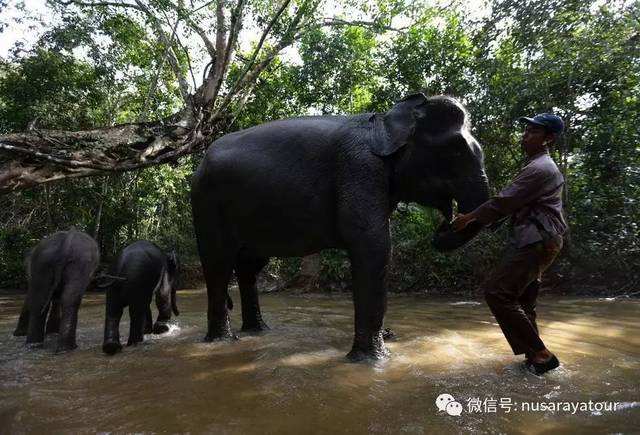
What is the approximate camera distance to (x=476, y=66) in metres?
10.7

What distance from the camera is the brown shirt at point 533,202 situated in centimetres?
296

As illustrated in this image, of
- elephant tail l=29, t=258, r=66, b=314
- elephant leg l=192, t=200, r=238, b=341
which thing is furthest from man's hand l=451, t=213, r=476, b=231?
elephant tail l=29, t=258, r=66, b=314

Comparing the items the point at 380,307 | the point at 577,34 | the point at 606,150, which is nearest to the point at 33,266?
the point at 380,307

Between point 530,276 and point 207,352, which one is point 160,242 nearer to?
point 207,352

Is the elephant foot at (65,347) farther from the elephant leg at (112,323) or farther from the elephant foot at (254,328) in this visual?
the elephant foot at (254,328)

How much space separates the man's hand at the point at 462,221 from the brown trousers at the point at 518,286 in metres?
0.34

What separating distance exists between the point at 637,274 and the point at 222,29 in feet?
41.4

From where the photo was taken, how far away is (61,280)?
14.4ft

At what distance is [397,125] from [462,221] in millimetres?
1011

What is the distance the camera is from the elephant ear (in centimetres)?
362

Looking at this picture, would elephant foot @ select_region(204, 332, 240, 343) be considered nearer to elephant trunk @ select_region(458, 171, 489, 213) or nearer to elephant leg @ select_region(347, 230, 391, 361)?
elephant leg @ select_region(347, 230, 391, 361)

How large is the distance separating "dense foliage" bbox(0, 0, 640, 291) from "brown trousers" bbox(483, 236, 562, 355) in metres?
3.33

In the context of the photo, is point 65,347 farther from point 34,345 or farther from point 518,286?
point 518,286

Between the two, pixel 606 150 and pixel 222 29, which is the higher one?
pixel 222 29
